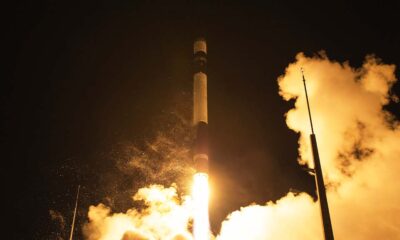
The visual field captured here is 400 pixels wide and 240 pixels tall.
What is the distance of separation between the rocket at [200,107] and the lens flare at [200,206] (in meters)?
0.59

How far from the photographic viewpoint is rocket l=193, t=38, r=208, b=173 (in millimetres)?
24984

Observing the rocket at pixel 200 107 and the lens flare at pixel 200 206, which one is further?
the rocket at pixel 200 107

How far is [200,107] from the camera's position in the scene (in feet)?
88.7

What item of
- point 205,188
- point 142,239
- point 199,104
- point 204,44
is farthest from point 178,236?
point 204,44

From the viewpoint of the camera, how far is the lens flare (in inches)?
961

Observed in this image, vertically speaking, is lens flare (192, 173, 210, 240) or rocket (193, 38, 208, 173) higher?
rocket (193, 38, 208, 173)

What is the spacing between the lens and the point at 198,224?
2453cm

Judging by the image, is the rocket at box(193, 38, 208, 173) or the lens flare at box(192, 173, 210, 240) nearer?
the lens flare at box(192, 173, 210, 240)

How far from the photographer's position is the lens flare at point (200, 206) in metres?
24.4

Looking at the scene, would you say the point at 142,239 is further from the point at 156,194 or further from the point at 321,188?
the point at 321,188

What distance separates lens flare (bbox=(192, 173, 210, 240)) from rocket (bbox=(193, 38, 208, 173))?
0.59 metres

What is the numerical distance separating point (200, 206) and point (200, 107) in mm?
6348

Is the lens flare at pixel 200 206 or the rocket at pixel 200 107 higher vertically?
the rocket at pixel 200 107

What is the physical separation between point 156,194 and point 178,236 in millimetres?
6965
